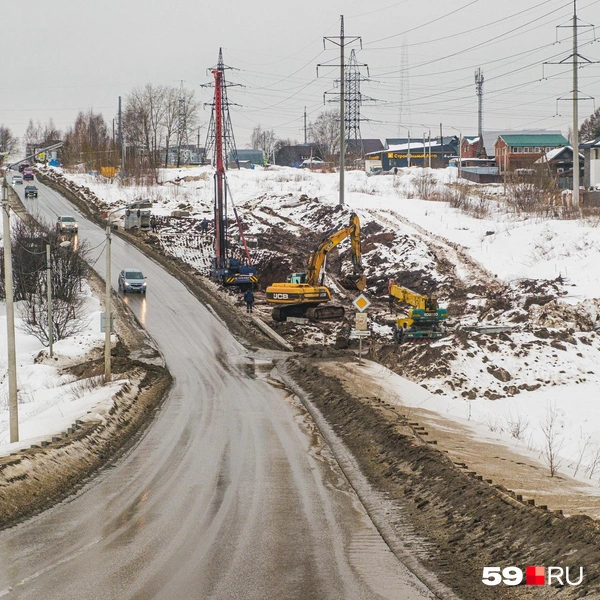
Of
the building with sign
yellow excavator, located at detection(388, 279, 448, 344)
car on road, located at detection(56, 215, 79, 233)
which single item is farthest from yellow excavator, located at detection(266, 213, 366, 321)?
the building with sign

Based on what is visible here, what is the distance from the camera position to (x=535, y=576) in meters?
11.6

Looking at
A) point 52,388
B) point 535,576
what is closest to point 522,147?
point 52,388

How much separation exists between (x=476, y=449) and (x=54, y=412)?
14287 millimetres

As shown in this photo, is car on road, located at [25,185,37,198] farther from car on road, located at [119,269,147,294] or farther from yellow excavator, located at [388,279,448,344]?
yellow excavator, located at [388,279,448,344]

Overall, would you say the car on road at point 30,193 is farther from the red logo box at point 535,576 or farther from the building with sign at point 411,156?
the red logo box at point 535,576

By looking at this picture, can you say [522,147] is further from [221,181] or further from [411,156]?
[221,181]

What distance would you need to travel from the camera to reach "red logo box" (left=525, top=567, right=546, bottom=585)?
11500mm

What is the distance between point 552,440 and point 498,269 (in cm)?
2626

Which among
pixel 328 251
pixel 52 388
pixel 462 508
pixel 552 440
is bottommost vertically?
pixel 52 388

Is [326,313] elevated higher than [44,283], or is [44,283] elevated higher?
[44,283]

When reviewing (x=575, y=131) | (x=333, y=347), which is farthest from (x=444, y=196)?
(x=333, y=347)

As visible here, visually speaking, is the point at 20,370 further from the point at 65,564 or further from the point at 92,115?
the point at 92,115

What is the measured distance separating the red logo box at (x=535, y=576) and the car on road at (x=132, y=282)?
41861mm

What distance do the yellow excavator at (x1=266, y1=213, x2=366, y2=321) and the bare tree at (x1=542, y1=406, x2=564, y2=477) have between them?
16.2 m
